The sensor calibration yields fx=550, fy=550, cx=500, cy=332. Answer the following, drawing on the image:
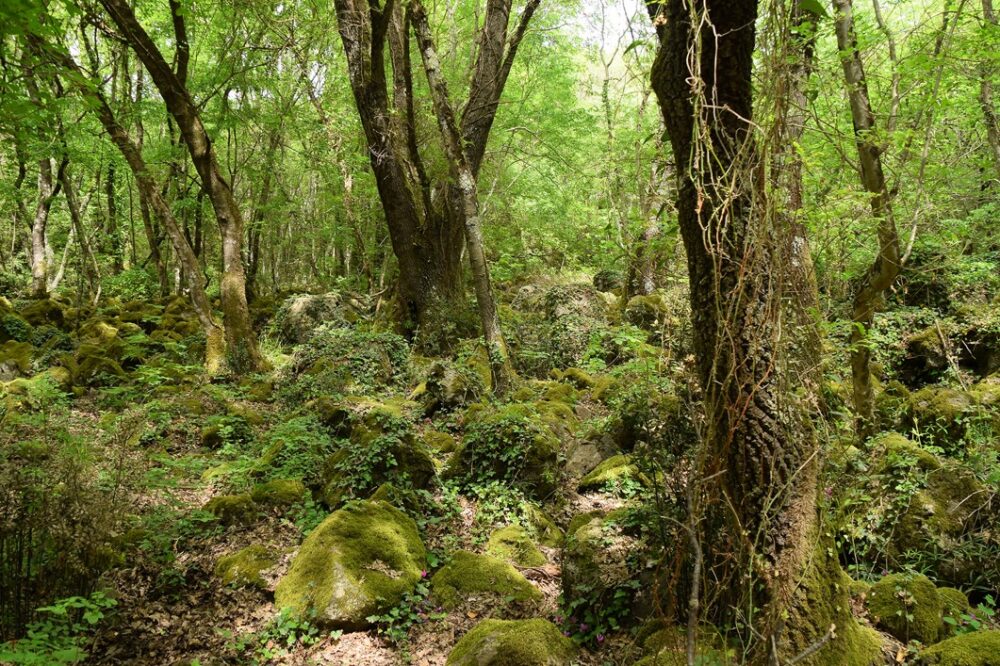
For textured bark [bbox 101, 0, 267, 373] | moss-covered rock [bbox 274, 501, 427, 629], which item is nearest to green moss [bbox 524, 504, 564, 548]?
moss-covered rock [bbox 274, 501, 427, 629]

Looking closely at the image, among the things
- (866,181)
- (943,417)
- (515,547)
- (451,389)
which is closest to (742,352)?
(515,547)

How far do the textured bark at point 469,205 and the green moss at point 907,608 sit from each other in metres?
4.72

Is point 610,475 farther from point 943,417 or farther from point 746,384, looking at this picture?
point 943,417

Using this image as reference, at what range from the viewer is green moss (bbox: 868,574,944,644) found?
313 centimetres

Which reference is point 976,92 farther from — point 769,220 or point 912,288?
point 769,220

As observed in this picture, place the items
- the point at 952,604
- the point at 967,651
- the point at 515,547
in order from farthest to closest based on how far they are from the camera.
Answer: the point at 515,547 → the point at 952,604 → the point at 967,651

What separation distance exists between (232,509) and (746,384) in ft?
14.2

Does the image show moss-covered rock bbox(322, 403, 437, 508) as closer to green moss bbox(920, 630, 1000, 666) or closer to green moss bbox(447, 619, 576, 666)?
green moss bbox(447, 619, 576, 666)

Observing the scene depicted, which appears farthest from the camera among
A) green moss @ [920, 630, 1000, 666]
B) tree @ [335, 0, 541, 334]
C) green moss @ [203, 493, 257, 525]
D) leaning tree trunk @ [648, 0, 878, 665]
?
tree @ [335, 0, 541, 334]

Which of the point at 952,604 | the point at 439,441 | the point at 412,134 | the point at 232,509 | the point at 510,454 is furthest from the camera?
the point at 412,134

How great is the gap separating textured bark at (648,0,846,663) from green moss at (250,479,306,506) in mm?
3903

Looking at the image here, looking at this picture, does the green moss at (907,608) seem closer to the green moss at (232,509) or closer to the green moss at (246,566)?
the green moss at (246,566)

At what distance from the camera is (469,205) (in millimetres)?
7461

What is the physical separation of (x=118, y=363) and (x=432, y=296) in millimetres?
5036
